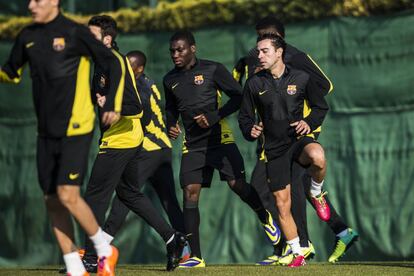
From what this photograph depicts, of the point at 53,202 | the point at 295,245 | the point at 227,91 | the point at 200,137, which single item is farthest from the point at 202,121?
the point at 53,202

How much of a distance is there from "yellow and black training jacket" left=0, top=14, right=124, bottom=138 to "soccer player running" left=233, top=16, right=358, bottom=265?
107 inches

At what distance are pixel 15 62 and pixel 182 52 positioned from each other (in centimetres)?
289

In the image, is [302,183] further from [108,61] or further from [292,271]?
[108,61]

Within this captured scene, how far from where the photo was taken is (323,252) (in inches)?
524

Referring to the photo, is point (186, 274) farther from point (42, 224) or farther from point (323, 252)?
point (42, 224)

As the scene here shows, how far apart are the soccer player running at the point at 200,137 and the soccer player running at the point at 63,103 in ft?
9.11

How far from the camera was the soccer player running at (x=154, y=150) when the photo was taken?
1161 cm

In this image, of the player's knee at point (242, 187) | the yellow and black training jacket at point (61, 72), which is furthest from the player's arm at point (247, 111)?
the yellow and black training jacket at point (61, 72)

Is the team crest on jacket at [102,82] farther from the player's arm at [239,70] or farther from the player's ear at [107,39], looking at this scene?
the player's arm at [239,70]

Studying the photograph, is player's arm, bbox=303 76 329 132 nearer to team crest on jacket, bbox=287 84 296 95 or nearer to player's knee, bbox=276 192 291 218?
team crest on jacket, bbox=287 84 296 95

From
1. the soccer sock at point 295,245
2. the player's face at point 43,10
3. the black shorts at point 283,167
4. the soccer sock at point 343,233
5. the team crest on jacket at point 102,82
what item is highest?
the player's face at point 43,10

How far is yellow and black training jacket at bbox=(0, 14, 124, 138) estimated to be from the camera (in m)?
8.26

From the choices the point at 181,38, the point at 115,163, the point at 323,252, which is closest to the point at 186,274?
the point at 115,163

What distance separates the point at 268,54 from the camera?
10242 millimetres
